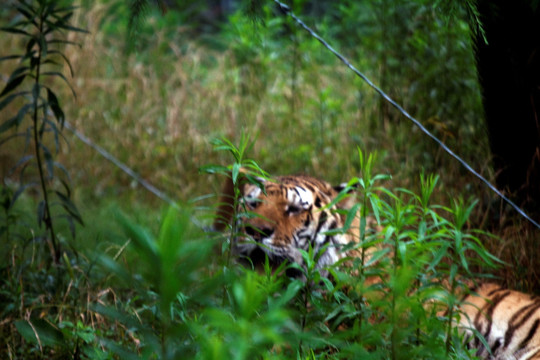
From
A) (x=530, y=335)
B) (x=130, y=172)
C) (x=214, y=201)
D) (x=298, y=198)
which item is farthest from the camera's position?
(x=130, y=172)

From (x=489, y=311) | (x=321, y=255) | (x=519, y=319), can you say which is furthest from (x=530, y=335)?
(x=321, y=255)

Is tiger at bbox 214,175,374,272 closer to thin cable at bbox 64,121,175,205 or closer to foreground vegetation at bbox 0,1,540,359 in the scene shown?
foreground vegetation at bbox 0,1,540,359

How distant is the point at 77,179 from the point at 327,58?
3023 millimetres

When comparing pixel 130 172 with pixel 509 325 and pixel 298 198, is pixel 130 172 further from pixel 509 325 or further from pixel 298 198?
pixel 509 325

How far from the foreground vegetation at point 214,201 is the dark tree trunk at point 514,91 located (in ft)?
0.50

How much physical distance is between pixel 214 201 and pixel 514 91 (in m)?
2.24

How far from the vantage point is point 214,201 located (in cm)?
464

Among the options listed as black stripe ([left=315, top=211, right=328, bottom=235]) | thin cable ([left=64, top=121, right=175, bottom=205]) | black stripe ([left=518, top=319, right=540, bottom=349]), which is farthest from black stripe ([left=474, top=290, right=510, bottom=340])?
thin cable ([left=64, top=121, right=175, bottom=205])

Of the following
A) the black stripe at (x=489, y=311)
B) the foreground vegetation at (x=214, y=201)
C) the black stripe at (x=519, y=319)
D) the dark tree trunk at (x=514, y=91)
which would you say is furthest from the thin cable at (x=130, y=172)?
the black stripe at (x=519, y=319)

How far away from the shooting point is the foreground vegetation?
1382 mm

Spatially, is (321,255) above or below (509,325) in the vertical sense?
above

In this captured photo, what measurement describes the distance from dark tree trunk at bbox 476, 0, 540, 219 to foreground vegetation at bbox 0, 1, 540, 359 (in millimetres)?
154

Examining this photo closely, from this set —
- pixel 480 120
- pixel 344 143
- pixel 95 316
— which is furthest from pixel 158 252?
pixel 344 143

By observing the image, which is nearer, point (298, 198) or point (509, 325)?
point (509, 325)
